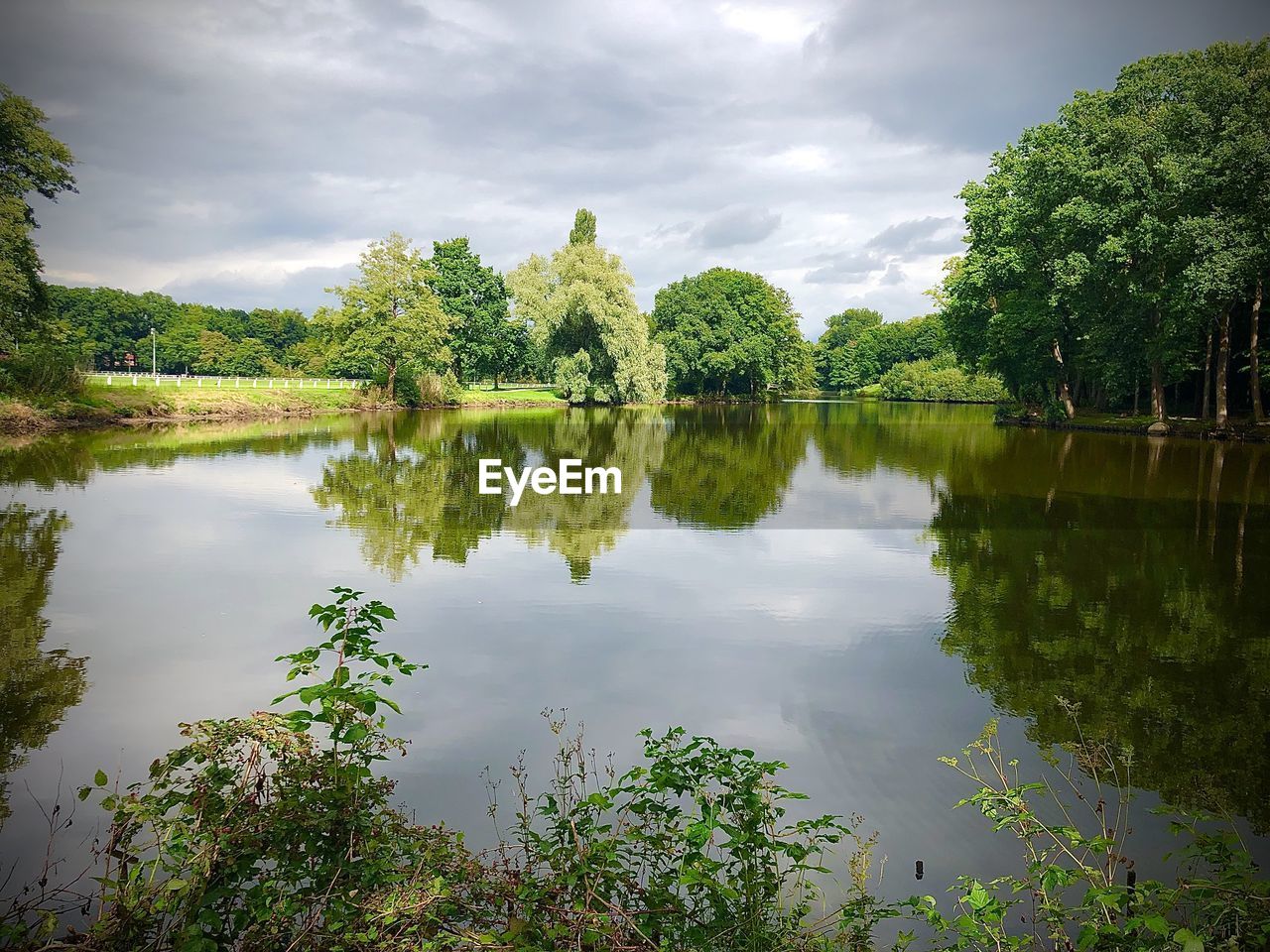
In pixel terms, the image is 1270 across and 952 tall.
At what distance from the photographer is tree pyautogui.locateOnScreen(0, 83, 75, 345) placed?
105ft

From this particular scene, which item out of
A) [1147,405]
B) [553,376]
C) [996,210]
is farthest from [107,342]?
[1147,405]

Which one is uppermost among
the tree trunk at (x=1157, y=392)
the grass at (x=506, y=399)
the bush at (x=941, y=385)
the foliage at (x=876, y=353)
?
the foliage at (x=876, y=353)

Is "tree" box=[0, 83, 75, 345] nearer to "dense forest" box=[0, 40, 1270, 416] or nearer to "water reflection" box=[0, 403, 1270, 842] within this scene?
"dense forest" box=[0, 40, 1270, 416]

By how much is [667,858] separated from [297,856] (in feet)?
5.81

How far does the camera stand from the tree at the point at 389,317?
5456 cm

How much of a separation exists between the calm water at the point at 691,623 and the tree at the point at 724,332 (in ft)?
199

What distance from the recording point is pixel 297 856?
3.72 meters

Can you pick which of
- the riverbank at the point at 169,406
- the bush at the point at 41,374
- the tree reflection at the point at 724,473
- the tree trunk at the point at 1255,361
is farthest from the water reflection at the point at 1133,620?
the bush at the point at 41,374

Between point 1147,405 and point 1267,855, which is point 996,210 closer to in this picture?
point 1147,405

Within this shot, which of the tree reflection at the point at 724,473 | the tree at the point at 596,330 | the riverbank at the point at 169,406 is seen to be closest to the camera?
the tree reflection at the point at 724,473

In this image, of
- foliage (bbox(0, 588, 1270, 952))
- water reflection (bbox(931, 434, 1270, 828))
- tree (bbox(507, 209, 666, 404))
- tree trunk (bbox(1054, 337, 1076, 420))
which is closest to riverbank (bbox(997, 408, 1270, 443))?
tree trunk (bbox(1054, 337, 1076, 420))

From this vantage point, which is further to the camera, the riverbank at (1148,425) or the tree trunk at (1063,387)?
the tree trunk at (1063,387)

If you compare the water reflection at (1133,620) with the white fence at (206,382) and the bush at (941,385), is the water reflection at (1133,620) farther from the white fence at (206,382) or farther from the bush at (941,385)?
the bush at (941,385)

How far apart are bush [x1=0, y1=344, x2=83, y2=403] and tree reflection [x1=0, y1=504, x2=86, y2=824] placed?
27370 millimetres
